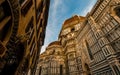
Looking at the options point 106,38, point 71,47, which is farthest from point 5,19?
point 71,47

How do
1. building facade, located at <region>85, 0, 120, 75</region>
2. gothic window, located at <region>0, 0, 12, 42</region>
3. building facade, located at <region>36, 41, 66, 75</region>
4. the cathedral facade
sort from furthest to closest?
building facade, located at <region>36, 41, 66, 75</region>, the cathedral facade, building facade, located at <region>85, 0, 120, 75</region>, gothic window, located at <region>0, 0, 12, 42</region>

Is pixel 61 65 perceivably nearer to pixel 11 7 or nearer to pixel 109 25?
pixel 109 25

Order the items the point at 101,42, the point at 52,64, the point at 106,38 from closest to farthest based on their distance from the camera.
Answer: the point at 106,38, the point at 101,42, the point at 52,64

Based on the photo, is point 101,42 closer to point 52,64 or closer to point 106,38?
point 106,38

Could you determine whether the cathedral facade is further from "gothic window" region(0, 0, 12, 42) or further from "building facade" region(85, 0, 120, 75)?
"gothic window" region(0, 0, 12, 42)

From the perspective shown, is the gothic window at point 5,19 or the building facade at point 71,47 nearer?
the gothic window at point 5,19

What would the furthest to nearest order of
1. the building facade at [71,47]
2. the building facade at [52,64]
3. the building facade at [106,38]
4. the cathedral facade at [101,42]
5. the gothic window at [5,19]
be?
the building facade at [52,64] → the building facade at [71,47] → the cathedral facade at [101,42] → the building facade at [106,38] → the gothic window at [5,19]

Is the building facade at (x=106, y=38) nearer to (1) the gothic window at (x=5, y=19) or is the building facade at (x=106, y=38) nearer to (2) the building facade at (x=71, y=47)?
(2) the building facade at (x=71, y=47)

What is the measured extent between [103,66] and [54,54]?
11561 mm

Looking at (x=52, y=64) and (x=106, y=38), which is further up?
(x=52, y=64)

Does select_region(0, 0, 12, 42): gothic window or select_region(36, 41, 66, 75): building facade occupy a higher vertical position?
select_region(36, 41, 66, 75): building facade

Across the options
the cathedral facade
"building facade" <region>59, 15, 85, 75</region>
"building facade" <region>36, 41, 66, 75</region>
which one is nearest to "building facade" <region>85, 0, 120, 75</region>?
the cathedral facade

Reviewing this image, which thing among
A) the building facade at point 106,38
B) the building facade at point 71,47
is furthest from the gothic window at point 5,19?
the building facade at point 71,47

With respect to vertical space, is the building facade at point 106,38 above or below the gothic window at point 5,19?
above
